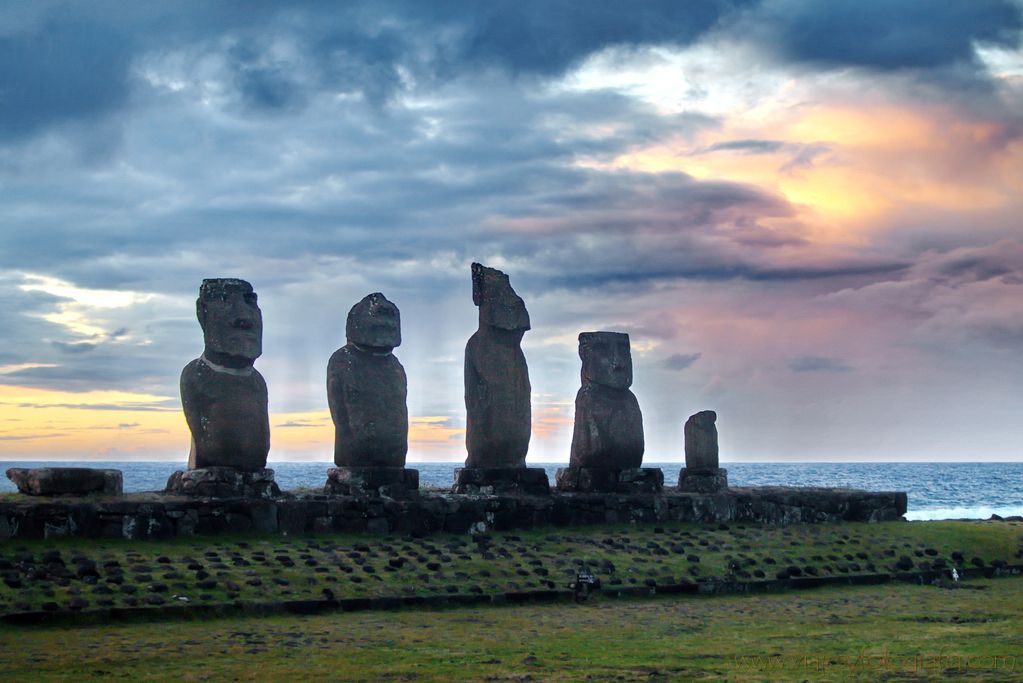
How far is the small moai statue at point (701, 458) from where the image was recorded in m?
27.5

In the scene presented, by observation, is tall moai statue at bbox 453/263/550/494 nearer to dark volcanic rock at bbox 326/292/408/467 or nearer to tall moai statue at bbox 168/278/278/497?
dark volcanic rock at bbox 326/292/408/467

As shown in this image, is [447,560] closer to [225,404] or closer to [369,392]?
[369,392]

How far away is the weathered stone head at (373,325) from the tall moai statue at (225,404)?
1.86 meters

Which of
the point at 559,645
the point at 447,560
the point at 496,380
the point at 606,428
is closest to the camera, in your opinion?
the point at 559,645

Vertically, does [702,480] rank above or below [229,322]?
below

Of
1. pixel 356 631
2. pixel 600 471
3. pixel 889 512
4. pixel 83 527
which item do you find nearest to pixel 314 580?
pixel 356 631

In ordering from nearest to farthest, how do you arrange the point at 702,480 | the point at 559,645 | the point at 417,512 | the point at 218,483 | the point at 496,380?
the point at 559,645, the point at 218,483, the point at 417,512, the point at 496,380, the point at 702,480

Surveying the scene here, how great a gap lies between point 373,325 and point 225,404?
3071 mm

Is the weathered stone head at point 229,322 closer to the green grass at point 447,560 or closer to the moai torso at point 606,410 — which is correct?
the green grass at point 447,560

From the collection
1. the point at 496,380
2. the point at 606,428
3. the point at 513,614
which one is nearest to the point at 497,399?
the point at 496,380

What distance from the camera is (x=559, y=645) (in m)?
15.4

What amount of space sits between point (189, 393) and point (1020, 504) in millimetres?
52969

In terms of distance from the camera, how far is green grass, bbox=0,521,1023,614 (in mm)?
17172

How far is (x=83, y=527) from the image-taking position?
1938 centimetres
